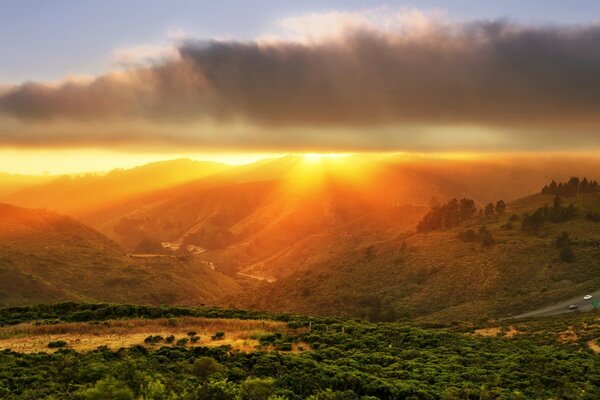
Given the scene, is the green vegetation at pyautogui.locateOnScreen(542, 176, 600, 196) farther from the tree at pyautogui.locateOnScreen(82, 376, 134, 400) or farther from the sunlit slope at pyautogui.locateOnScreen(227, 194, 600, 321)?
the tree at pyautogui.locateOnScreen(82, 376, 134, 400)

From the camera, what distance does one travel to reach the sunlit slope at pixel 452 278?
98562 millimetres

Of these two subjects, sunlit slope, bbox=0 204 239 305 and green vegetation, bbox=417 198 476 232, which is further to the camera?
green vegetation, bbox=417 198 476 232

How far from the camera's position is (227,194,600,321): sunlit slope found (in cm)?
9856

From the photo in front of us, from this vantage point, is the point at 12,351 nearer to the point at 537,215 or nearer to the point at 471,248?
the point at 471,248

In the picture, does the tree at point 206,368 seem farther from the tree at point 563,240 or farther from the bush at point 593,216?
the bush at point 593,216

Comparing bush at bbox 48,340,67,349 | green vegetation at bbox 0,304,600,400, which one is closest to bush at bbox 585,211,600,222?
green vegetation at bbox 0,304,600,400

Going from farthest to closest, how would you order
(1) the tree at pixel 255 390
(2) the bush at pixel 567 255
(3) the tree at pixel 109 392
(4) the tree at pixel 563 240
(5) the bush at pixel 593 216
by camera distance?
(5) the bush at pixel 593 216
(4) the tree at pixel 563 240
(2) the bush at pixel 567 255
(1) the tree at pixel 255 390
(3) the tree at pixel 109 392

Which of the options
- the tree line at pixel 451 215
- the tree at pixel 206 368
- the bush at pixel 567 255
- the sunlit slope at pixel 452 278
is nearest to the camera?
the tree at pixel 206 368

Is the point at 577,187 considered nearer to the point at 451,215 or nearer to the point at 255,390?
the point at 451,215

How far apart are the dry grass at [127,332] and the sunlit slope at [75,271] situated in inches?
3486

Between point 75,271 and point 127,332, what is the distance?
130m

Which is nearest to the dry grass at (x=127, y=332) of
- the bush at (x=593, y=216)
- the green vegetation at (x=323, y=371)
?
the green vegetation at (x=323, y=371)

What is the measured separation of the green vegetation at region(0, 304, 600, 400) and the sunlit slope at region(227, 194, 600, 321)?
55883 millimetres

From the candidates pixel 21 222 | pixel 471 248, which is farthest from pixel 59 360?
pixel 21 222
